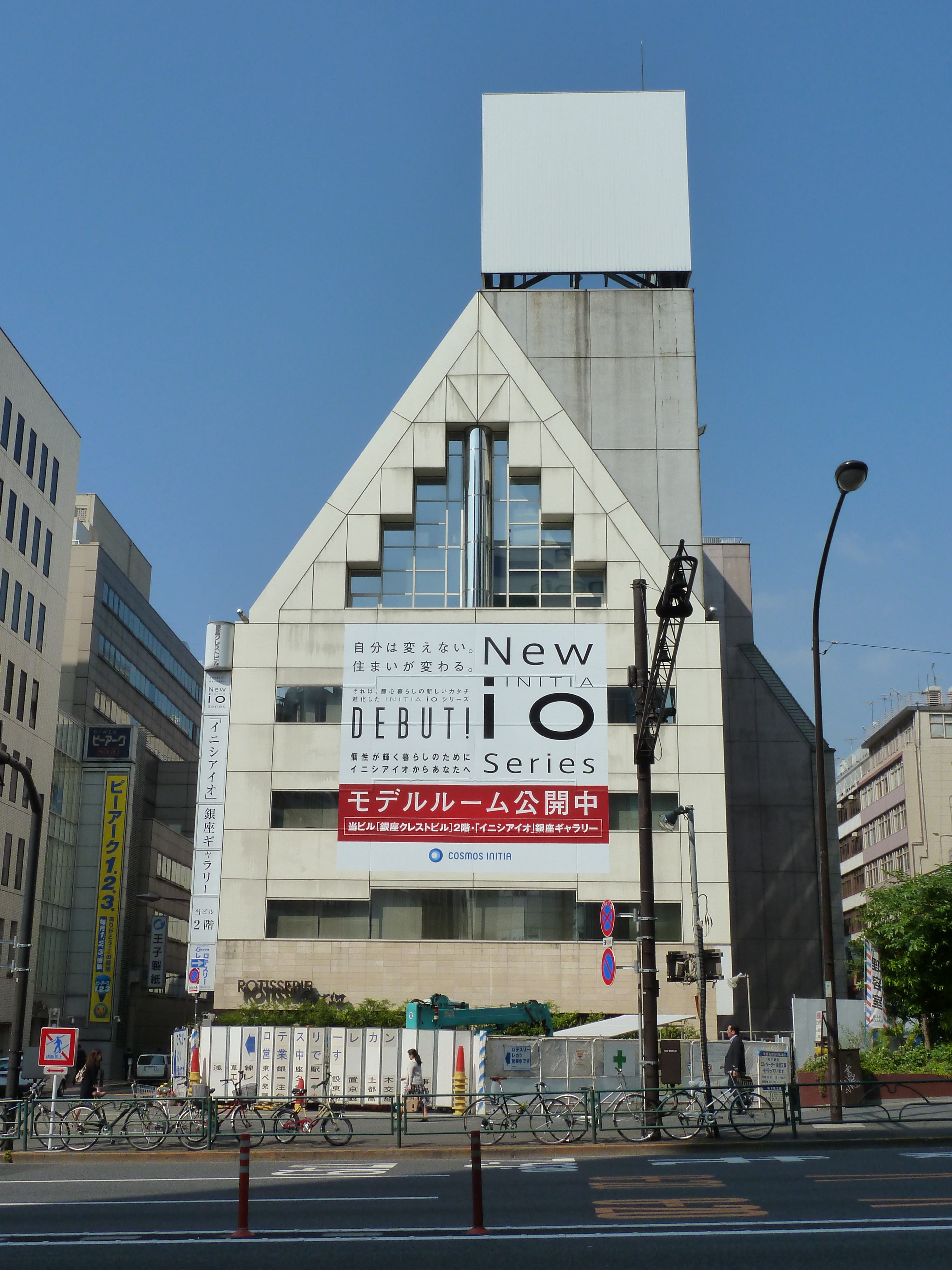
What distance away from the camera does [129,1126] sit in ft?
85.5

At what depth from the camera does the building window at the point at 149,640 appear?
9462 centimetres

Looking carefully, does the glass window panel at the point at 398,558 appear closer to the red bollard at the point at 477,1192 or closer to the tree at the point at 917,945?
the tree at the point at 917,945

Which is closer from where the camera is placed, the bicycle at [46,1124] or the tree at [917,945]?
the bicycle at [46,1124]

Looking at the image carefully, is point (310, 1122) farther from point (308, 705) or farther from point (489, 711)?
point (308, 705)

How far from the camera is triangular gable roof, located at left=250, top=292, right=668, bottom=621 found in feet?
168

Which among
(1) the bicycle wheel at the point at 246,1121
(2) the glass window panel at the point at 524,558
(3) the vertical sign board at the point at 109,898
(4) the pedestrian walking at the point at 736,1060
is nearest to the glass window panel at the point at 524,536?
(2) the glass window panel at the point at 524,558

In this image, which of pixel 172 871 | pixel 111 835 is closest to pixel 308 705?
pixel 111 835

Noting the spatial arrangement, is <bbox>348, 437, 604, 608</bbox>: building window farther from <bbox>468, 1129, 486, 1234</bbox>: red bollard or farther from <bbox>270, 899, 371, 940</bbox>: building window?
<bbox>468, 1129, 486, 1234</bbox>: red bollard

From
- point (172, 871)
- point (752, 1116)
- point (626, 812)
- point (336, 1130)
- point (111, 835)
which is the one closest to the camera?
point (752, 1116)

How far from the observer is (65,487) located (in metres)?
77.4

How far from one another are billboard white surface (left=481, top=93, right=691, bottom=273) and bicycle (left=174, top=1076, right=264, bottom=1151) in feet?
145

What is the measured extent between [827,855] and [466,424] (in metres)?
30.7

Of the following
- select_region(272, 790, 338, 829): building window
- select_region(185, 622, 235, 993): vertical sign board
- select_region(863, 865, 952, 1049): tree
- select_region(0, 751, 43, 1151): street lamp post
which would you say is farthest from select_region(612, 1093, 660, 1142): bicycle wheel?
select_region(185, 622, 235, 993): vertical sign board

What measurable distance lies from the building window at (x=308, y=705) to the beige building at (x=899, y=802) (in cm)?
4810
